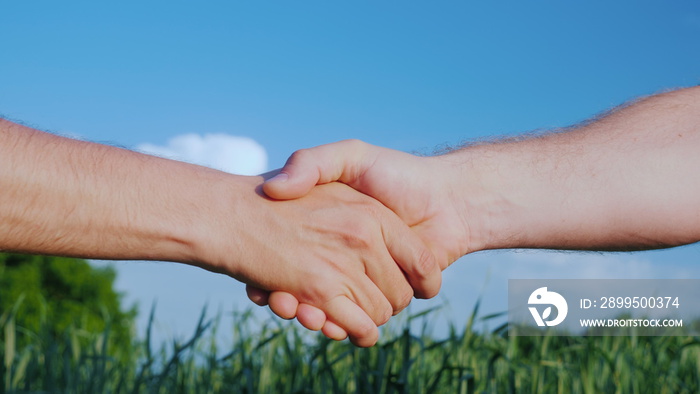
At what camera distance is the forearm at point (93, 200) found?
174cm

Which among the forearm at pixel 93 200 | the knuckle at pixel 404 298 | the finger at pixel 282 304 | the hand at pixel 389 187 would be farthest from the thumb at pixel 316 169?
the knuckle at pixel 404 298

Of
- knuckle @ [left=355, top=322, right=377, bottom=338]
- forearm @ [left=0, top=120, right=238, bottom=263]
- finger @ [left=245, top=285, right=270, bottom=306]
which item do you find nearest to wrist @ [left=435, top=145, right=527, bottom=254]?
knuckle @ [left=355, top=322, right=377, bottom=338]

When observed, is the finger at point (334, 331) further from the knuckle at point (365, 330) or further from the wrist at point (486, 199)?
the wrist at point (486, 199)

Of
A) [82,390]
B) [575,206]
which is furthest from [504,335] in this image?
[82,390]

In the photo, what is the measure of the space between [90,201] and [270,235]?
54 centimetres

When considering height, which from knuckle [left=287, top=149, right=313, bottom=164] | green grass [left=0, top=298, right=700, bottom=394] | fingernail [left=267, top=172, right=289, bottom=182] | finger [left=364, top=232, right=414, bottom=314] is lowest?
green grass [left=0, top=298, right=700, bottom=394]

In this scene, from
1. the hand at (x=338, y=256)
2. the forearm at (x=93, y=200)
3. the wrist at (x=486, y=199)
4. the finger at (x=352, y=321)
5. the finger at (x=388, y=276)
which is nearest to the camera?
the forearm at (x=93, y=200)

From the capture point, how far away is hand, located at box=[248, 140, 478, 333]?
7.00 ft

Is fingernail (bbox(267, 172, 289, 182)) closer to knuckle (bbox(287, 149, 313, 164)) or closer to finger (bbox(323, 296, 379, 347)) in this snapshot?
knuckle (bbox(287, 149, 313, 164))

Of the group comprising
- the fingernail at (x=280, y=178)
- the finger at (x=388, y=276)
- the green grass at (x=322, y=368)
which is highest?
→ the fingernail at (x=280, y=178)

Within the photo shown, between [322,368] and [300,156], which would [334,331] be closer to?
[322,368]

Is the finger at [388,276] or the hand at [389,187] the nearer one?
the hand at [389,187]

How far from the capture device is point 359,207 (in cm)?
228

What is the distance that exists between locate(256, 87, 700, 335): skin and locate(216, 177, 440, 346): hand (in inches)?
4.5
